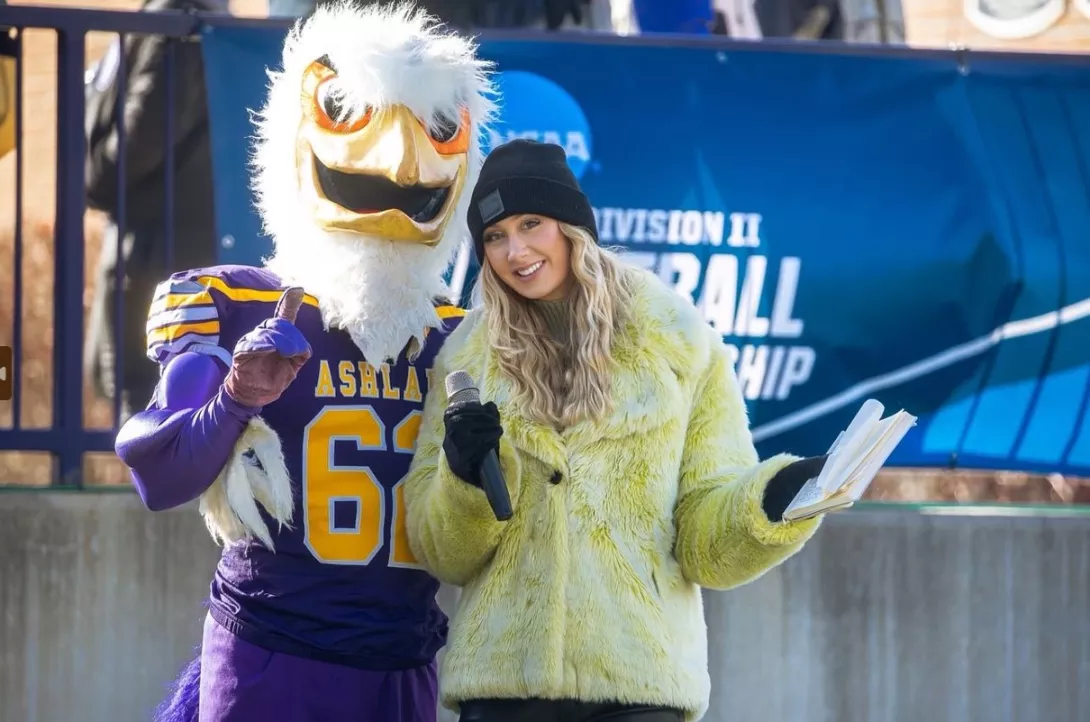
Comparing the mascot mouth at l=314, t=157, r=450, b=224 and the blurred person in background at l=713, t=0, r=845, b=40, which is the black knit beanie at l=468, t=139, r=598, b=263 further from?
the blurred person in background at l=713, t=0, r=845, b=40

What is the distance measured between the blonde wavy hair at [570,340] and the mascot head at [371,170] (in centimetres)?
23

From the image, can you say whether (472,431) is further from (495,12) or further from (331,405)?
(495,12)

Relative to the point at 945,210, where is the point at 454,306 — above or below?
below

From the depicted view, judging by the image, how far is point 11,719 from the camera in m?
4.38

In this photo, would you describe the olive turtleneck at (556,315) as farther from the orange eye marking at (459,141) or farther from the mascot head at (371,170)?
the orange eye marking at (459,141)

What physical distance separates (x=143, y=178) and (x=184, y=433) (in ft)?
6.76

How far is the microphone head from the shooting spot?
9.16ft

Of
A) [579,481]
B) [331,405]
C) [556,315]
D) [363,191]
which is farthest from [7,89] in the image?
[579,481]

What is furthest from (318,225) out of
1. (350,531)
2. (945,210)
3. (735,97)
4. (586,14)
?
(586,14)

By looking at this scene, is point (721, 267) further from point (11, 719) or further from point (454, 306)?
point (11, 719)

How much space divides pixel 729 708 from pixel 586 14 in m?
2.87

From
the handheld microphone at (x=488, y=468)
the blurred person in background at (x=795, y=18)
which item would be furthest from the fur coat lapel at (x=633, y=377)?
the blurred person in background at (x=795, y=18)

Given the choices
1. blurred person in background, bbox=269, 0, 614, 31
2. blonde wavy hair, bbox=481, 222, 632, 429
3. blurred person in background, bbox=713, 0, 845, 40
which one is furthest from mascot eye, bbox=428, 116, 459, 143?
blurred person in background, bbox=713, 0, 845, 40

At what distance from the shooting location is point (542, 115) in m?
4.68
